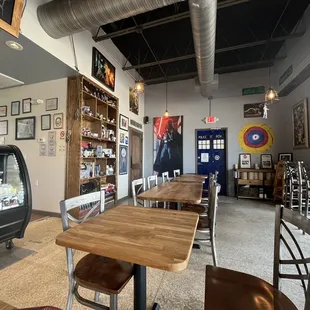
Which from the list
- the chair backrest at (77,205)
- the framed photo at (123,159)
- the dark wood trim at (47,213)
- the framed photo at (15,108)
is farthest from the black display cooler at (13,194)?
the framed photo at (123,159)

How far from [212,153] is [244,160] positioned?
1033mm

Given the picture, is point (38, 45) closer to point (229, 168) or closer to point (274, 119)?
point (229, 168)

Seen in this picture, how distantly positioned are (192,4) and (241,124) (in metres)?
4.57

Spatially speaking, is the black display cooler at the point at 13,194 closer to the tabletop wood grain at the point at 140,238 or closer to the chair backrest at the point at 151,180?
the tabletop wood grain at the point at 140,238

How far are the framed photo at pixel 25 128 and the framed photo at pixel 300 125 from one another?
6.19m

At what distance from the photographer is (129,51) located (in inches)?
200

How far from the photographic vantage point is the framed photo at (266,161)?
223 inches

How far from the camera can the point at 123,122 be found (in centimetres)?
526

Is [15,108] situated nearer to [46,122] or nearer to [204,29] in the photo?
[46,122]

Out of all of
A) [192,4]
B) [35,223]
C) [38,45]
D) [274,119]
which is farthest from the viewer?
[274,119]

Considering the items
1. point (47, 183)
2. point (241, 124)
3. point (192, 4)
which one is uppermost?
point (192, 4)

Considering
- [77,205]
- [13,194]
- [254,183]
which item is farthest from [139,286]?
[254,183]

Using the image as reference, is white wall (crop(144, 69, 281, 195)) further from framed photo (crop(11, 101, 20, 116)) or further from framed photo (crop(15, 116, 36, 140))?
framed photo (crop(11, 101, 20, 116))

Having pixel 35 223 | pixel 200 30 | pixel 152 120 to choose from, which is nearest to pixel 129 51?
pixel 152 120
